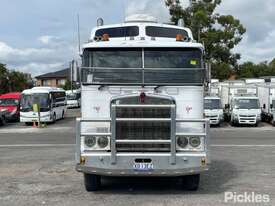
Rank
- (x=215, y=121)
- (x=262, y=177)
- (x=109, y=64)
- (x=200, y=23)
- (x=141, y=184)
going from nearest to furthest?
1. (x=109, y=64)
2. (x=141, y=184)
3. (x=262, y=177)
4. (x=215, y=121)
5. (x=200, y=23)

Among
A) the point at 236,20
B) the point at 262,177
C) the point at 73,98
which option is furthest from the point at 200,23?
the point at 262,177

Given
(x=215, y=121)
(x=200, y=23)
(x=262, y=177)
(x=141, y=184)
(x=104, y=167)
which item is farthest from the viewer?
(x=200, y=23)

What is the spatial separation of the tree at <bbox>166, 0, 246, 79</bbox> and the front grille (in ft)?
146

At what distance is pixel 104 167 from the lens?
1024 centimetres

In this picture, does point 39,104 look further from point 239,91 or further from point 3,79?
point 3,79

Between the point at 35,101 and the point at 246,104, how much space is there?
47.0 ft

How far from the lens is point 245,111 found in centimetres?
3475

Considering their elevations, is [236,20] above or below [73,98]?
above

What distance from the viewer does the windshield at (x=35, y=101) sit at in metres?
38.0

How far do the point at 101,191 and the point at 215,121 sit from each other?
23.6m

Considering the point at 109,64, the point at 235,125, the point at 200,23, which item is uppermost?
the point at 200,23

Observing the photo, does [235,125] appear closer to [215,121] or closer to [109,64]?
[215,121]

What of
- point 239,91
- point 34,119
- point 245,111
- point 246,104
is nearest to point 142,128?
point 245,111

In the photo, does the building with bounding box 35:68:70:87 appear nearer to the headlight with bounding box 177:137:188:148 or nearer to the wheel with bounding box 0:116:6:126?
the wheel with bounding box 0:116:6:126
